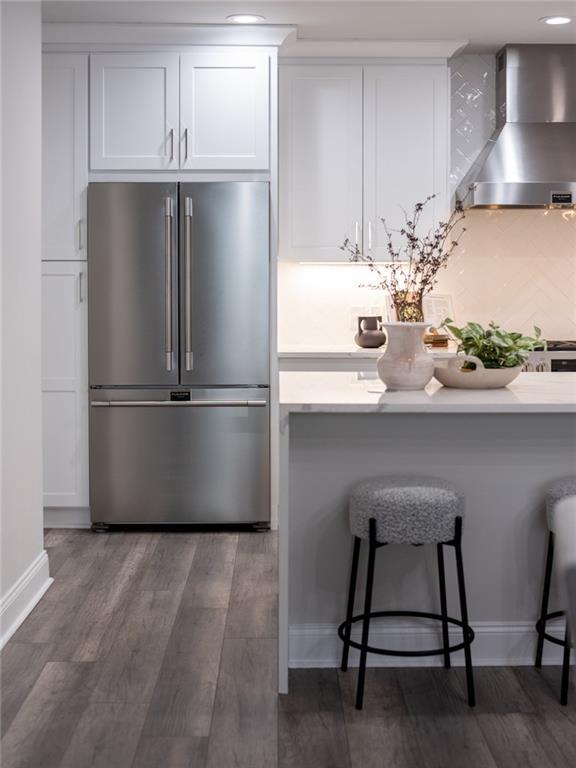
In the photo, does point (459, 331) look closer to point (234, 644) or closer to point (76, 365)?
point (234, 644)

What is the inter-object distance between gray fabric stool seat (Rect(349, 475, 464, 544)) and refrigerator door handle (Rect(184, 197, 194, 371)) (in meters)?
2.16

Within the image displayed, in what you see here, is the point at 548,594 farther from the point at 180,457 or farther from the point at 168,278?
the point at 168,278

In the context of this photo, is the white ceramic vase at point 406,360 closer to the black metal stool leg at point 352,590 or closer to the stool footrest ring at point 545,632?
the black metal stool leg at point 352,590

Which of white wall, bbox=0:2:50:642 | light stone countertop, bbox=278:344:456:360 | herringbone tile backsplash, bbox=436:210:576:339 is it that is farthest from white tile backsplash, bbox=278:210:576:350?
white wall, bbox=0:2:50:642

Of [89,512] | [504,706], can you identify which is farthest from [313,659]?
[89,512]

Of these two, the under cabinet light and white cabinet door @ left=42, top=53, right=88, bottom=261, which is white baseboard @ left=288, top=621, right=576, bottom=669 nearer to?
white cabinet door @ left=42, top=53, right=88, bottom=261

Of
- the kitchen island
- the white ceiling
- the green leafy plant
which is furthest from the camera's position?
the white ceiling

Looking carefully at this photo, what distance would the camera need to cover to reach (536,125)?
16.7 ft

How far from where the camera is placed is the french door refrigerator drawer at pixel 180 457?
469cm

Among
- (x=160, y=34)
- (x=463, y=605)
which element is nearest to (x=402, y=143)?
(x=160, y=34)

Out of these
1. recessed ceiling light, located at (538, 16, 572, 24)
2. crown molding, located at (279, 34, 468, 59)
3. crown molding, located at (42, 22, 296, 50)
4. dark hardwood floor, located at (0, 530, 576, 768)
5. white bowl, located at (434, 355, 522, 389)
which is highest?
recessed ceiling light, located at (538, 16, 572, 24)

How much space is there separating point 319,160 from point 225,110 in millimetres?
649

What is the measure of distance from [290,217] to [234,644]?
2.67 metres

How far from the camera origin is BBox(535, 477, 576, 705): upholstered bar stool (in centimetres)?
272
